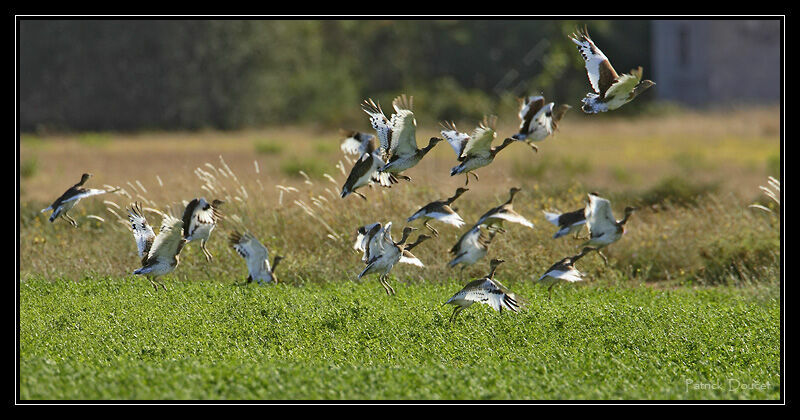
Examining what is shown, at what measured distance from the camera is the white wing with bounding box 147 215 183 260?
1027cm

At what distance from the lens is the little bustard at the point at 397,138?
945 cm

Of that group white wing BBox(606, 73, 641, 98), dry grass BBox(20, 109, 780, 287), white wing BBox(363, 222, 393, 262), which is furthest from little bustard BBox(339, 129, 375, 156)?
dry grass BBox(20, 109, 780, 287)

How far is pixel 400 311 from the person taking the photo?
468 inches

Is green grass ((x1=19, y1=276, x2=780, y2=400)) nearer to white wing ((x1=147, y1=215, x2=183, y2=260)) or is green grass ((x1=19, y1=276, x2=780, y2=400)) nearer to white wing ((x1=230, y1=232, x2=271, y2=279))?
white wing ((x1=230, y1=232, x2=271, y2=279))

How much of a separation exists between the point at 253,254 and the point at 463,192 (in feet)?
10.9

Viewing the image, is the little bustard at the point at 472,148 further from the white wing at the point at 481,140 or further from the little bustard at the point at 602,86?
the little bustard at the point at 602,86

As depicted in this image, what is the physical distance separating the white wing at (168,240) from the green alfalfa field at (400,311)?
0.59 metres

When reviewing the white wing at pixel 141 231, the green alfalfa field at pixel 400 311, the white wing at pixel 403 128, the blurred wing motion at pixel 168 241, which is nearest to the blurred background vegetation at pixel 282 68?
the green alfalfa field at pixel 400 311

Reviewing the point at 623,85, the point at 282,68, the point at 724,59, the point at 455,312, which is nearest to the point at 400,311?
the point at 455,312

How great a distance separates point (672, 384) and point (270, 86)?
37.9 m

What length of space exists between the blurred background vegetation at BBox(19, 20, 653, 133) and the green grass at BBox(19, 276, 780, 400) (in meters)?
28.4

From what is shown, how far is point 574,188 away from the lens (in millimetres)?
17578

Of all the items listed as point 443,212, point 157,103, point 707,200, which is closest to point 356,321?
point 443,212

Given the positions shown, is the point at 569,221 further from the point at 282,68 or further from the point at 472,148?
the point at 282,68
